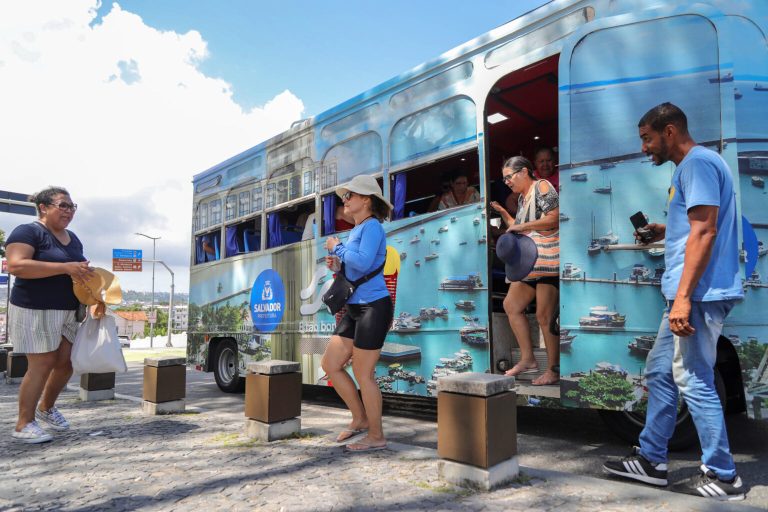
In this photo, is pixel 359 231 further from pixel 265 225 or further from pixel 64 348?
pixel 265 225

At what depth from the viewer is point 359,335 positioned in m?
3.66

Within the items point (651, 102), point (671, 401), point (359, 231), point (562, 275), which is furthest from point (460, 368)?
point (651, 102)

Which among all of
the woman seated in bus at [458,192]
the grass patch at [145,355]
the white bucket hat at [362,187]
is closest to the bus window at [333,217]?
the woman seated in bus at [458,192]

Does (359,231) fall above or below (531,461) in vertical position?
above

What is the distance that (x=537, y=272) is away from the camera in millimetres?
4191

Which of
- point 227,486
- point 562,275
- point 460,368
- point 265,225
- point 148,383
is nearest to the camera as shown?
point 227,486

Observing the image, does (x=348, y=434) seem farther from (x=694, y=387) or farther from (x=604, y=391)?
(x=694, y=387)

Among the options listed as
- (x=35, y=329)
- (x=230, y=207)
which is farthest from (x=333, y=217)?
(x=35, y=329)

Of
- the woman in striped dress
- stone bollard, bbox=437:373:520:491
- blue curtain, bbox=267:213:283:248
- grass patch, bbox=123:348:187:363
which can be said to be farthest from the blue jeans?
grass patch, bbox=123:348:187:363

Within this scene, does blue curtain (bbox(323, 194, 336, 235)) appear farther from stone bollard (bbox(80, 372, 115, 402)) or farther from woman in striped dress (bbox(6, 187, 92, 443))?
stone bollard (bbox(80, 372, 115, 402))

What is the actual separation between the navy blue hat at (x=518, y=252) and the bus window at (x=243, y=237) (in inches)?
148

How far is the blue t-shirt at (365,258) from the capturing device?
3.63m

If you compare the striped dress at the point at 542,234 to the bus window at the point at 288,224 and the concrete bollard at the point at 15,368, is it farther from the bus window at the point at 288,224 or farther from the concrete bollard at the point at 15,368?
the concrete bollard at the point at 15,368

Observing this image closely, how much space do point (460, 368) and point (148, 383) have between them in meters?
3.23
